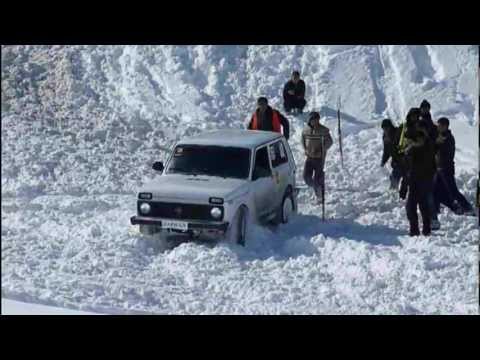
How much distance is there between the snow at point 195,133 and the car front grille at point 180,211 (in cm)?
41

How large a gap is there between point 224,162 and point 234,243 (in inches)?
55.8

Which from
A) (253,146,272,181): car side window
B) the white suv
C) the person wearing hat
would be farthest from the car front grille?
the person wearing hat

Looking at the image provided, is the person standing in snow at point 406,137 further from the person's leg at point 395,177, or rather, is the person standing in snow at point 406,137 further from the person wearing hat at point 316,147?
the person wearing hat at point 316,147

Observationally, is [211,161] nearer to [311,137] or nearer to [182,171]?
[182,171]

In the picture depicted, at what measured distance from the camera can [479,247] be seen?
15.4 metres

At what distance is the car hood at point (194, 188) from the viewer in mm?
15062

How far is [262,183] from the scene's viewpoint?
16.2 meters

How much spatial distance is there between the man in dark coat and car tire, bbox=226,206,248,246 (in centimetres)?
235

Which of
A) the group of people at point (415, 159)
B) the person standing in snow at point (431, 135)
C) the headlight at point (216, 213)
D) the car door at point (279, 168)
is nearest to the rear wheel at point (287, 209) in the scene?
the car door at point (279, 168)

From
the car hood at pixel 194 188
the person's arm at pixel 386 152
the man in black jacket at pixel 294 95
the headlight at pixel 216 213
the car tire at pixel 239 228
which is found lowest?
the car tire at pixel 239 228

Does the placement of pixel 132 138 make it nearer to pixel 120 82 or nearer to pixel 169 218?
pixel 120 82

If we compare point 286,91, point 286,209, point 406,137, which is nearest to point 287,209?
point 286,209

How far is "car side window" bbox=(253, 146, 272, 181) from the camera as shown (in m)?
16.1

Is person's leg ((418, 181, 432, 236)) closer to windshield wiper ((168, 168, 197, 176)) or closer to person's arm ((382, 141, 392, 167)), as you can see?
person's arm ((382, 141, 392, 167))
